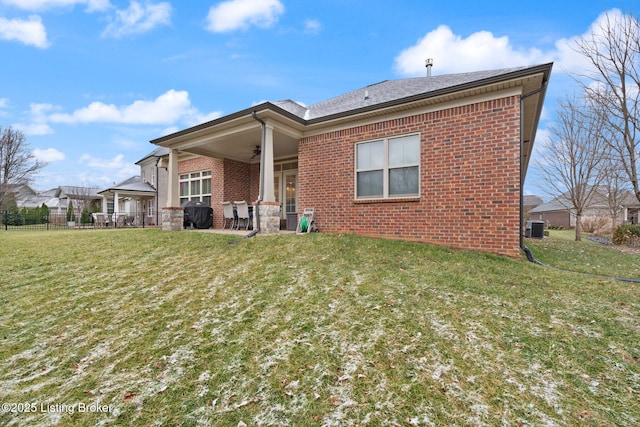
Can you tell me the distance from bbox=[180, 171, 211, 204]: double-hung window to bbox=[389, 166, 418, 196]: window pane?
8.26 meters

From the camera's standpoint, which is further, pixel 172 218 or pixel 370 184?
pixel 172 218

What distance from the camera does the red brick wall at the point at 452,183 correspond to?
5633mm

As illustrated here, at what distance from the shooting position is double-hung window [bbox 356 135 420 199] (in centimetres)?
671

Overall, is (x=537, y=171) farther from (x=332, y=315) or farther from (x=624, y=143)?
(x=332, y=315)

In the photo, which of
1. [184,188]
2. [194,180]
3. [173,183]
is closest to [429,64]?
[173,183]

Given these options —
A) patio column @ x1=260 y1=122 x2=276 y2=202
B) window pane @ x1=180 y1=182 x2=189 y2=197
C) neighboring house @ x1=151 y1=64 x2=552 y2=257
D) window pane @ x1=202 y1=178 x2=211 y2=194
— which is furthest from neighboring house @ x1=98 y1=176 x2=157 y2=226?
patio column @ x1=260 y1=122 x2=276 y2=202

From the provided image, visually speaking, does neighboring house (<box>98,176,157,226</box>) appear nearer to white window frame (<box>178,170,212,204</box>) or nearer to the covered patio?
white window frame (<box>178,170,212,204</box>)

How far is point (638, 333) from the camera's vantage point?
283 cm

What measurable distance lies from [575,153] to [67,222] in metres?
31.4

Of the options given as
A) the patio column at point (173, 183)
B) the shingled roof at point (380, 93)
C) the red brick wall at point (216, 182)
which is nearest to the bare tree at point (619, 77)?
the shingled roof at point (380, 93)

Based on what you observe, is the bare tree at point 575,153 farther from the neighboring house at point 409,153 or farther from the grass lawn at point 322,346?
the grass lawn at point 322,346

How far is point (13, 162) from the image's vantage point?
21.2m

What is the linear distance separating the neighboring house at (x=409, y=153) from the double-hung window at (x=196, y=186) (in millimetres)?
2678

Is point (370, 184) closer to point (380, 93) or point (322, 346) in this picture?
point (380, 93)
